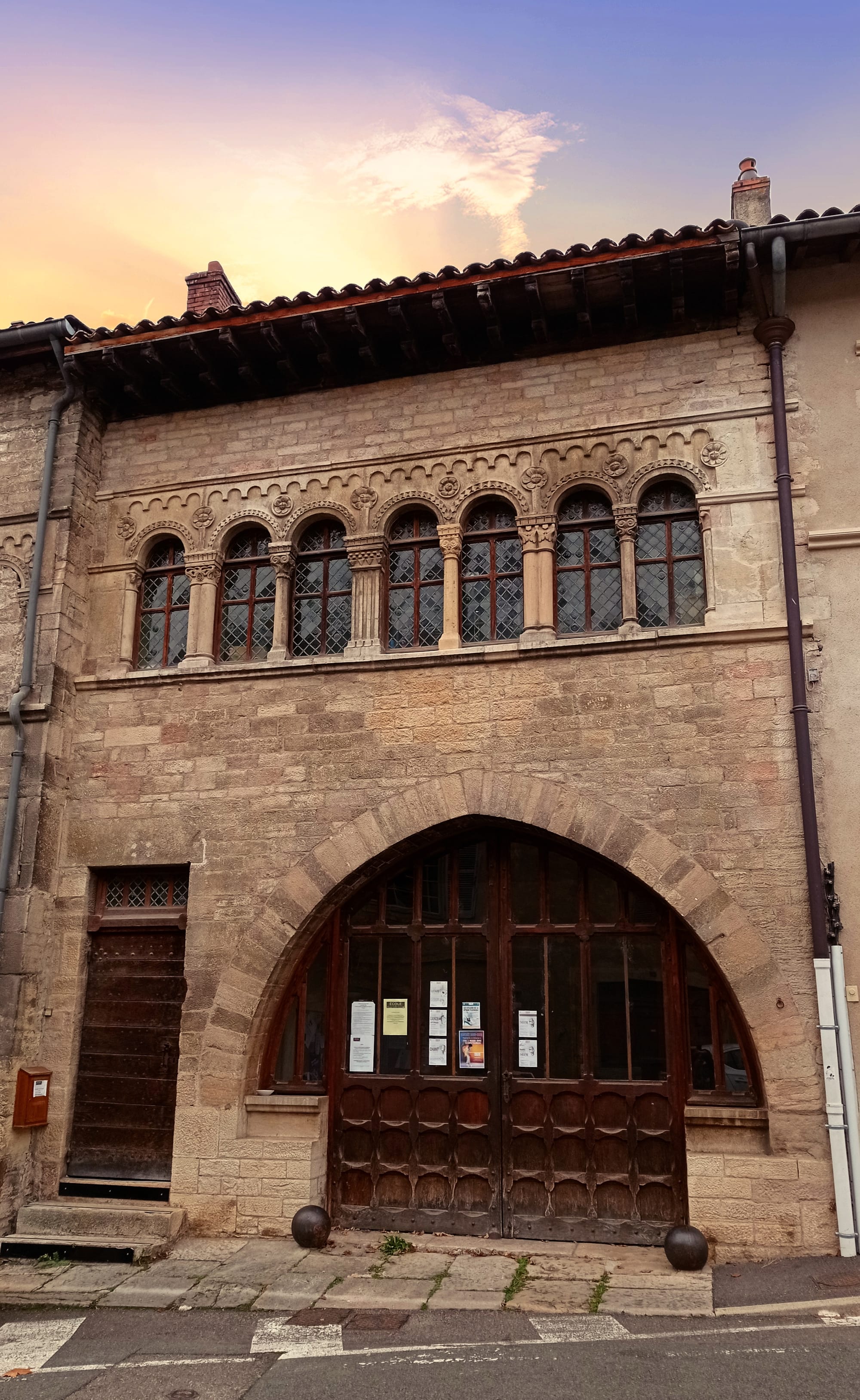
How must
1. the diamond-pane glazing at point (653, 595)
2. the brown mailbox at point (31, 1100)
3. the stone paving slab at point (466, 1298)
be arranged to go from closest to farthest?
the stone paving slab at point (466, 1298)
the brown mailbox at point (31, 1100)
the diamond-pane glazing at point (653, 595)

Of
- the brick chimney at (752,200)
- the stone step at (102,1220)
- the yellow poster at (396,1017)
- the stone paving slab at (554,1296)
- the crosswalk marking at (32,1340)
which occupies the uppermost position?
the brick chimney at (752,200)

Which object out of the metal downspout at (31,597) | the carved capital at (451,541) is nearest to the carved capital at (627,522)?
the carved capital at (451,541)

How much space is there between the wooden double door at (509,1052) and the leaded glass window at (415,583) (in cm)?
179

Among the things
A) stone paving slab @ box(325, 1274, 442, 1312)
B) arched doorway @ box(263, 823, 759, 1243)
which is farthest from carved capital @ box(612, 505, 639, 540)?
stone paving slab @ box(325, 1274, 442, 1312)

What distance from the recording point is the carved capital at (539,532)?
8891mm

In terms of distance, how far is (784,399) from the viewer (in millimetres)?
8484

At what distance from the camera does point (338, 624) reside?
9422 mm

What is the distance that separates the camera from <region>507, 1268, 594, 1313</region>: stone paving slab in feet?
21.7

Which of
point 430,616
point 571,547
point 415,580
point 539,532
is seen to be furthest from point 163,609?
point 571,547

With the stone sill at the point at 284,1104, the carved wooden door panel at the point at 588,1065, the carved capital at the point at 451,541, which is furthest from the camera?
the carved capital at the point at 451,541

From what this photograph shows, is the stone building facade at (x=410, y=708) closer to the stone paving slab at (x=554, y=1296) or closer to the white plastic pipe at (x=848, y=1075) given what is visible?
the white plastic pipe at (x=848, y=1075)

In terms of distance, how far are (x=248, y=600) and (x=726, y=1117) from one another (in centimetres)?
578

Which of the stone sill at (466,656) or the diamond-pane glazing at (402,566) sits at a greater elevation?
the diamond-pane glazing at (402,566)

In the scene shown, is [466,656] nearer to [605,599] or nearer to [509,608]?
[509,608]
